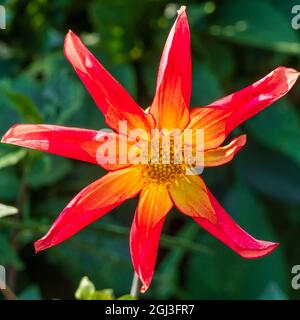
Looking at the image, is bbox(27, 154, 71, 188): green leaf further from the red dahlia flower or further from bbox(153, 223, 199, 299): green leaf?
the red dahlia flower

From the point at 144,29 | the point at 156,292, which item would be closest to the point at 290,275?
the point at 156,292

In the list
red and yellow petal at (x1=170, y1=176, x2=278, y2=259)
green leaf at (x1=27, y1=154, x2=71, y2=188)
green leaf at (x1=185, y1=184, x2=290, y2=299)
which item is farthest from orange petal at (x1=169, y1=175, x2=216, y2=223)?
green leaf at (x1=185, y1=184, x2=290, y2=299)

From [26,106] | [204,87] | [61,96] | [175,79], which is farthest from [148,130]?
[204,87]

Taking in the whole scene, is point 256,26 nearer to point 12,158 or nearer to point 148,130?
point 12,158

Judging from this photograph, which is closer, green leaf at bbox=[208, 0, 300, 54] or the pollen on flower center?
the pollen on flower center

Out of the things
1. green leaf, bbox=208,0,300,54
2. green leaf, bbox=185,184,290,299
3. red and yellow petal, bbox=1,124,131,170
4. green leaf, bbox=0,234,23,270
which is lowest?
green leaf, bbox=185,184,290,299

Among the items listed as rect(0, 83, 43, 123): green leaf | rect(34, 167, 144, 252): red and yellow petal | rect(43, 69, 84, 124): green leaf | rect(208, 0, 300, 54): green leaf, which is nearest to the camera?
rect(34, 167, 144, 252): red and yellow petal

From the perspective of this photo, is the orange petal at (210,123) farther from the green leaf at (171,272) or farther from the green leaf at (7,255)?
the green leaf at (171,272)

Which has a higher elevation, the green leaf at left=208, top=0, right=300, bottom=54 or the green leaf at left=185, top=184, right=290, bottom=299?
the green leaf at left=208, top=0, right=300, bottom=54
